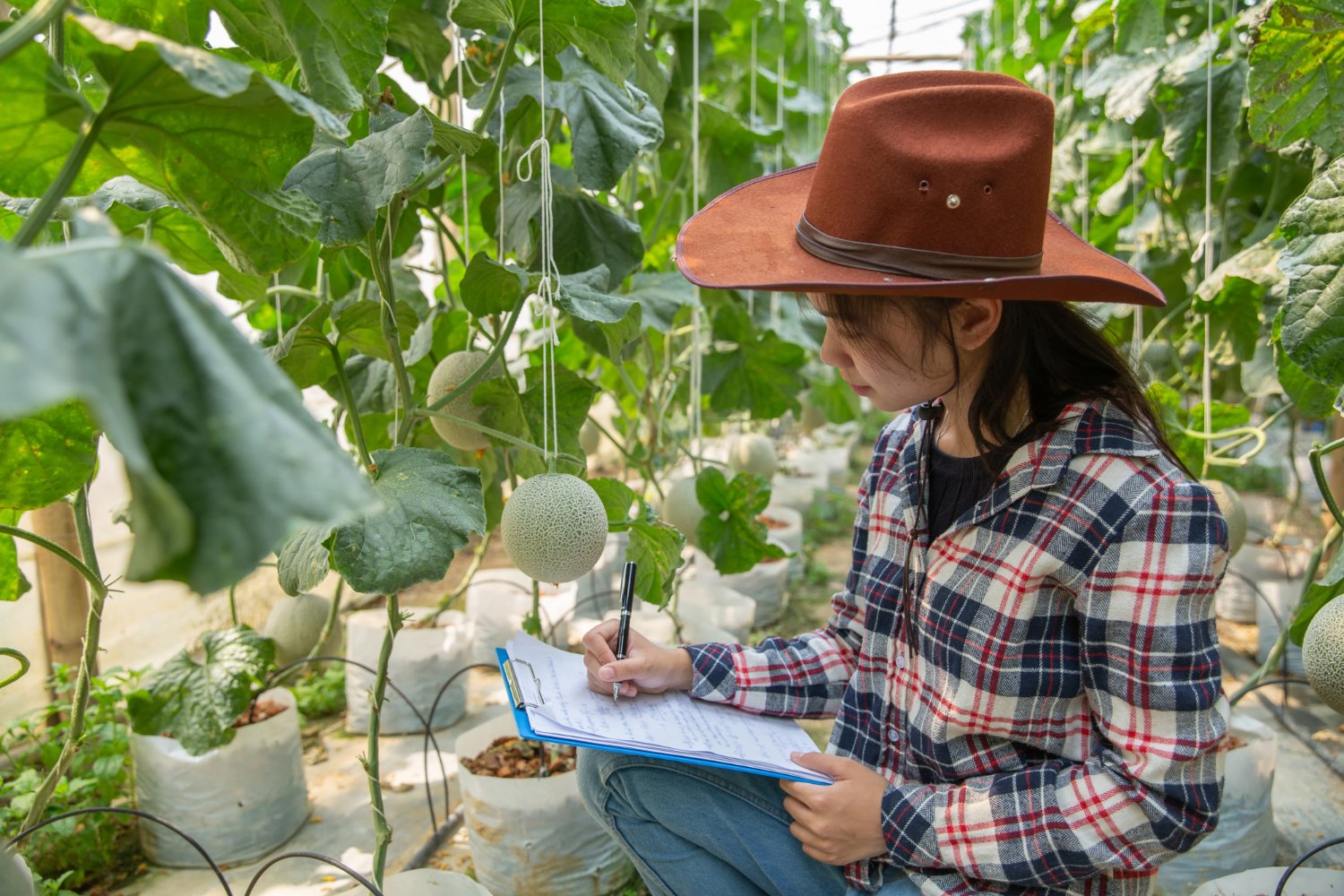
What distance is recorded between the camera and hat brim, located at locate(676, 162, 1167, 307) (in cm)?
95

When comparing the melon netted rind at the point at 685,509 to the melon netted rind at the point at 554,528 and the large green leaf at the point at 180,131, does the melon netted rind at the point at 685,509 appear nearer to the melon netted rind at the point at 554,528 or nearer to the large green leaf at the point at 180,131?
the melon netted rind at the point at 554,528

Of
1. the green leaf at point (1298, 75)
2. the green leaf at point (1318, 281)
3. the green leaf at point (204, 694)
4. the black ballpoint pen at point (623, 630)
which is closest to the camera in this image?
the green leaf at point (1318, 281)

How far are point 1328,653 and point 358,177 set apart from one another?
1.27 m

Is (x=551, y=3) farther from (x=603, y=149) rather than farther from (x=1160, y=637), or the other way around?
(x=1160, y=637)

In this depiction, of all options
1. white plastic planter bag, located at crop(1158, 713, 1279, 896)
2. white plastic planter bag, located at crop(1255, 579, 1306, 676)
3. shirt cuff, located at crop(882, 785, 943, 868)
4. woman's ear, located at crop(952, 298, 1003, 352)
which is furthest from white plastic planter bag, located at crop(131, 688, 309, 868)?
white plastic planter bag, located at crop(1255, 579, 1306, 676)

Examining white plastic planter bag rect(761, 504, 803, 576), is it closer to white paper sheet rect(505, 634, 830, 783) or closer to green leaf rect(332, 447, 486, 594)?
white paper sheet rect(505, 634, 830, 783)

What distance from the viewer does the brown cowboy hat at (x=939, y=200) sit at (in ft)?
3.11

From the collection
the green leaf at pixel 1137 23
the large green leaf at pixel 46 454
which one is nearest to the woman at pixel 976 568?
the large green leaf at pixel 46 454

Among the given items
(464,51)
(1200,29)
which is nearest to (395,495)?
(464,51)

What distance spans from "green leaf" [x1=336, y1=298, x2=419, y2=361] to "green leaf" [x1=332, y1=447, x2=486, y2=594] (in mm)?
265

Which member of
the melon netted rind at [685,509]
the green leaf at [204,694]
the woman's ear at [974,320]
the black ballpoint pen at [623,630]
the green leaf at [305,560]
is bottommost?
the green leaf at [204,694]

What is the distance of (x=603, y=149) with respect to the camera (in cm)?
137

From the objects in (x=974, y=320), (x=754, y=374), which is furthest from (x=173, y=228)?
(x=754, y=374)

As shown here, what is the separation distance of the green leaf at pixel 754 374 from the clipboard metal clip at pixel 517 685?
50.3 inches
